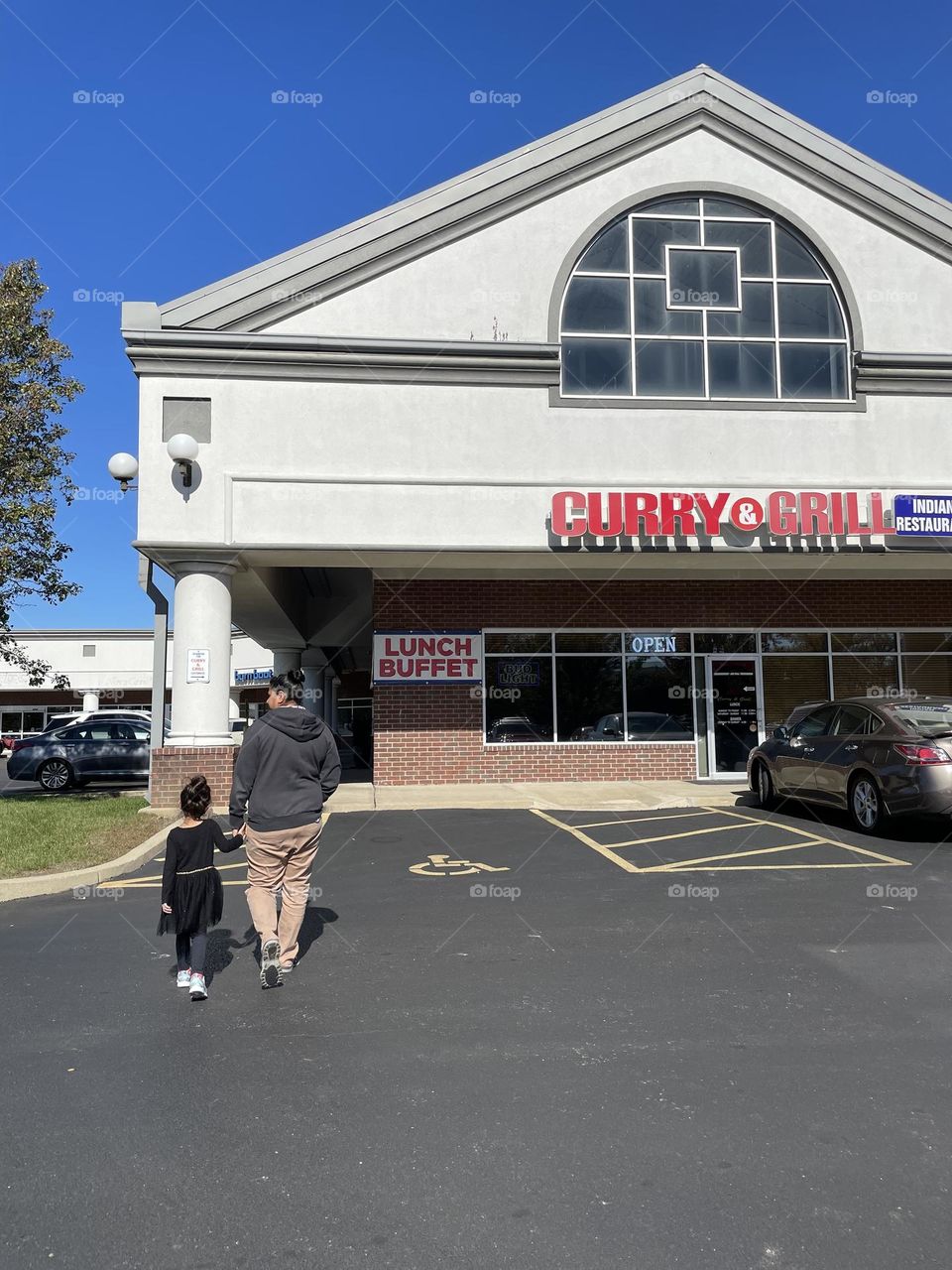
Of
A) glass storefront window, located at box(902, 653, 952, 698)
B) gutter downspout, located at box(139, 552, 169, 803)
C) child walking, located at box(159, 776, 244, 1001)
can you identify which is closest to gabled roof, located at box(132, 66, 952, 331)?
gutter downspout, located at box(139, 552, 169, 803)

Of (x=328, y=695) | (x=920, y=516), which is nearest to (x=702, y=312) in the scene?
(x=920, y=516)

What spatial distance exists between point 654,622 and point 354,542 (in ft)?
19.4

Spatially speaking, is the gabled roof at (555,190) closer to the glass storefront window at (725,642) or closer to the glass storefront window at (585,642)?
the glass storefront window at (585,642)

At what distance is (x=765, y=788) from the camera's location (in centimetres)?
1305

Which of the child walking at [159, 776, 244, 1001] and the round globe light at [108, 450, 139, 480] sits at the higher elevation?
the round globe light at [108, 450, 139, 480]

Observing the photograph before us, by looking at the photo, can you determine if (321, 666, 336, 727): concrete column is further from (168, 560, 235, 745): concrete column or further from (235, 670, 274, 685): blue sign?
(168, 560, 235, 745): concrete column

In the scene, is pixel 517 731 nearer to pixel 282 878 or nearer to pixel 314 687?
pixel 282 878

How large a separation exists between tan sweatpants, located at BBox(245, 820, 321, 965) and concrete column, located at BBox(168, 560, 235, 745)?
332 inches

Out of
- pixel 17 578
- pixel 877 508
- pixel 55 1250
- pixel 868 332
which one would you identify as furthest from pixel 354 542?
pixel 55 1250

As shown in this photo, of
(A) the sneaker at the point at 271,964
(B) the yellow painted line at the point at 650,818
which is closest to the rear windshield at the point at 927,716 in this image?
(B) the yellow painted line at the point at 650,818

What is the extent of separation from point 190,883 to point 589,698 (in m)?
12.2

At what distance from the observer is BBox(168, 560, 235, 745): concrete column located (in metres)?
14.0

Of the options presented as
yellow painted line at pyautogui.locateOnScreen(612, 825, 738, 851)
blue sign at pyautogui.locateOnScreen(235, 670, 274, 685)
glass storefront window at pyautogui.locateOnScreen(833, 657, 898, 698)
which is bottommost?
yellow painted line at pyautogui.locateOnScreen(612, 825, 738, 851)

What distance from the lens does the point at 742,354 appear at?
15789 mm
